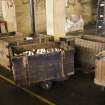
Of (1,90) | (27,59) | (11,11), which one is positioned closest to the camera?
(27,59)

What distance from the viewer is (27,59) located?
5.49 meters

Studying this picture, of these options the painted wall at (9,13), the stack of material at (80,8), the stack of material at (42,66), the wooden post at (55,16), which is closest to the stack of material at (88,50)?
the stack of material at (42,66)

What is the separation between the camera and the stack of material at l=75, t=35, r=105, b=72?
6398 millimetres

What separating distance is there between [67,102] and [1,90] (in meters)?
1.77

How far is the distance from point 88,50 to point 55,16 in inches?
64.1

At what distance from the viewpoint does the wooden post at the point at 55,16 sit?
7.31 meters

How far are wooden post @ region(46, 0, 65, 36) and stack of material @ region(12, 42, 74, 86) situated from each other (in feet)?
5.62

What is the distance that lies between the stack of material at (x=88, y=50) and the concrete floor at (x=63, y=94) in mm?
484

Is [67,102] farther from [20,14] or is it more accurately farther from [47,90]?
[20,14]

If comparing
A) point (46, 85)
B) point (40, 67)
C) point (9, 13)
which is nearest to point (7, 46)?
point (40, 67)

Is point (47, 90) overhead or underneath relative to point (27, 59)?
underneath

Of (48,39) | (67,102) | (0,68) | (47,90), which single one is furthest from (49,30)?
(67,102)

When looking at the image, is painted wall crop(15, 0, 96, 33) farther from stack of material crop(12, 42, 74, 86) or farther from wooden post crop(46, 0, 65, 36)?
stack of material crop(12, 42, 74, 86)

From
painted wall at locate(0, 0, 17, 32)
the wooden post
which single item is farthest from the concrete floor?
painted wall at locate(0, 0, 17, 32)
